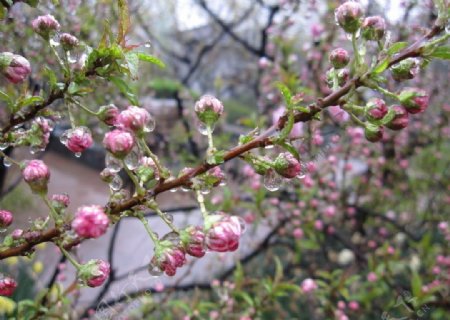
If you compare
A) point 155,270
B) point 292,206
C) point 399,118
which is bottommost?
point 292,206

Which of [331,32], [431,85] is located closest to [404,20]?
[331,32]

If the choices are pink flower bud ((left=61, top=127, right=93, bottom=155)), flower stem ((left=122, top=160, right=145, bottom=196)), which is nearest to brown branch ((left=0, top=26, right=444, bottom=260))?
flower stem ((left=122, top=160, right=145, bottom=196))

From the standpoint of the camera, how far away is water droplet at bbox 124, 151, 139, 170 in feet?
1.85

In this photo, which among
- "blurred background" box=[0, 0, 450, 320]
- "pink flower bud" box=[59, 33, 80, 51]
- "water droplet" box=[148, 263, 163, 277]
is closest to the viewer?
"water droplet" box=[148, 263, 163, 277]

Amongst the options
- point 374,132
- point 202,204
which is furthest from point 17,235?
point 374,132

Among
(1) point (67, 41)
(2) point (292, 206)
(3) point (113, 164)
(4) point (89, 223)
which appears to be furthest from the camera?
(2) point (292, 206)

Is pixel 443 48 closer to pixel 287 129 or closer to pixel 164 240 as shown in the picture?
pixel 287 129

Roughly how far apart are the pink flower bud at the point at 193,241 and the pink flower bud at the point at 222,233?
3cm

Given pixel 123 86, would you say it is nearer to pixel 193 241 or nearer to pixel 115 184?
pixel 115 184

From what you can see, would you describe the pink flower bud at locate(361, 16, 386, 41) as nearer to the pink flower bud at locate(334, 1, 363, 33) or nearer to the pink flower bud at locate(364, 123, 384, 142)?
the pink flower bud at locate(334, 1, 363, 33)

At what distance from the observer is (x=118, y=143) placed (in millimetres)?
524

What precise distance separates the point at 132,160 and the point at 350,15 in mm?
351

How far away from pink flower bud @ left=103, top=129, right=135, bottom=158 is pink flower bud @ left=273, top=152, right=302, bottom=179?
0.61ft

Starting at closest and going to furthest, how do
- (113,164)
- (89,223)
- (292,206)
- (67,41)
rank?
(89,223) < (113,164) < (67,41) < (292,206)
